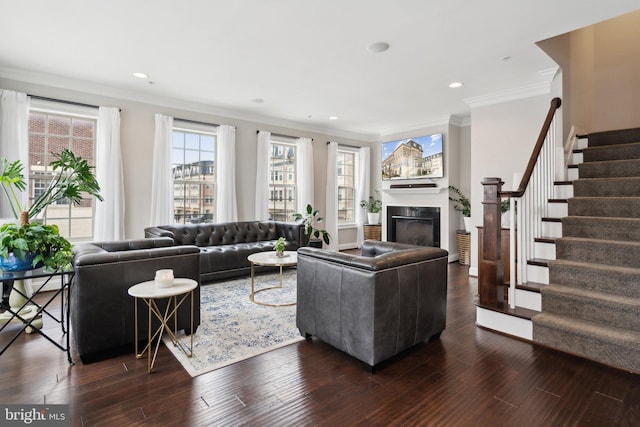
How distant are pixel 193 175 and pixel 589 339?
5.53 m

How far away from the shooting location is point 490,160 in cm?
507

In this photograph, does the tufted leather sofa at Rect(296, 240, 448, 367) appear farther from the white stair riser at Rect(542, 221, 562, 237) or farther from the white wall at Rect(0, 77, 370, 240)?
the white wall at Rect(0, 77, 370, 240)

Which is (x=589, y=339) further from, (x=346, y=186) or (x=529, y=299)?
(x=346, y=186)

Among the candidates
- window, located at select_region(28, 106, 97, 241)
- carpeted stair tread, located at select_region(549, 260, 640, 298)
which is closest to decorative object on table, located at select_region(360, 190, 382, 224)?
carpeted stair tread, located at select_region(549, 260, 640, 298)

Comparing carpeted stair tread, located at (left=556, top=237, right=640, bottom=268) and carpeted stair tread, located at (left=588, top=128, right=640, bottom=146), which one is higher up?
carpeted stair tread, located at (left=588, top=128, right=640, bottom=146)

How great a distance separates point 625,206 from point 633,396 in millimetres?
2053

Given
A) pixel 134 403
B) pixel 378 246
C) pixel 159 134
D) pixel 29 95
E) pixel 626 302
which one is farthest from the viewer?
pixel 159 134

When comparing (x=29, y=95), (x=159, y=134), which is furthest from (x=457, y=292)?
(x=29, y=95)

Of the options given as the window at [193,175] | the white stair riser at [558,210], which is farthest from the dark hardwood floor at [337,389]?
the window at [193,175]

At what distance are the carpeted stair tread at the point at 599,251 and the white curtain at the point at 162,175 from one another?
5137 millimetres

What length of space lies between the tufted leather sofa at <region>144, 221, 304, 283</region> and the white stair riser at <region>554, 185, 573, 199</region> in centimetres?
363

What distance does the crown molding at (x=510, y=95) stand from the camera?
176 inches

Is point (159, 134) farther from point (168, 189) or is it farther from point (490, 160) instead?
point (490, 160)

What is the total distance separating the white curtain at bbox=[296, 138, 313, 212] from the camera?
6781 mm
